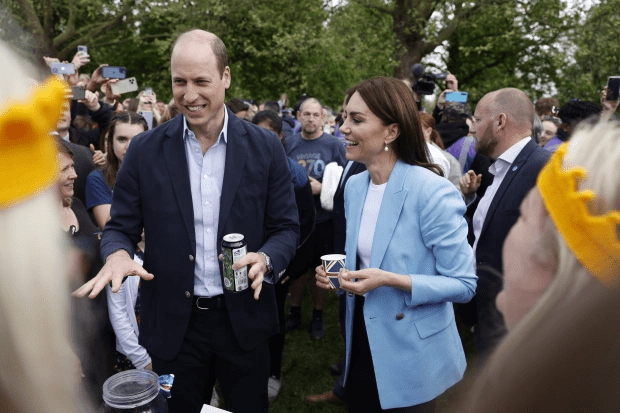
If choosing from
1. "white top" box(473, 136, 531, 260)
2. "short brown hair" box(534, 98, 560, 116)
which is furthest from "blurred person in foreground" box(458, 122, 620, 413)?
"short brown hair" box(534, 98, 560, 116)

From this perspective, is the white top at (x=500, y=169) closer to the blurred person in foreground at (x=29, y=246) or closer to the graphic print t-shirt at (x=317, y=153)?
the graphic print t-shirt at (x=317, y=153)

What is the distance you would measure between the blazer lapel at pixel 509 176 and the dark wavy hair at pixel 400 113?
895 mm

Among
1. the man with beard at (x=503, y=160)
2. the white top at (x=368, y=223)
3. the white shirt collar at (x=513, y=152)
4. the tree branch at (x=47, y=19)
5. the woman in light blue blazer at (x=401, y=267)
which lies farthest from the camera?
the white shirt collar at (x=513, y=152)

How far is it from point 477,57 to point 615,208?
21570 mm

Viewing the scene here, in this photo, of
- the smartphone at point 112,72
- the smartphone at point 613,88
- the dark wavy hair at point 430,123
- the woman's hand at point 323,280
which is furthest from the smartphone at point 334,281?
the smartphone at point 112,72

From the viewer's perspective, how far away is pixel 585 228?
56 centimetres

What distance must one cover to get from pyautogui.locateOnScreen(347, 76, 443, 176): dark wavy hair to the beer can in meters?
1.00

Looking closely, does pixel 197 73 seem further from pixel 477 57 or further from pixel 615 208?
pixel 477 57

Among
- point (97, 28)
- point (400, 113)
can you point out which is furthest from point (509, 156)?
point (97, 28)

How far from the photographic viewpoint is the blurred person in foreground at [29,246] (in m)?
0.55

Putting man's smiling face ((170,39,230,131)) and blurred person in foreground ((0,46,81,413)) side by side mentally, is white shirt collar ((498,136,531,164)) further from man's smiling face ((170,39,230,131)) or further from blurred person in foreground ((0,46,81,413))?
blurred person in foreground ((0,46,81,413))

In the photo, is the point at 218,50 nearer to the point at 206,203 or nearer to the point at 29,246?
the point at 206,203

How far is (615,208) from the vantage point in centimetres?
56

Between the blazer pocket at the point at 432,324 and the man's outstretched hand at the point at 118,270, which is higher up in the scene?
the man's outstretched hand at the point at 118,270
